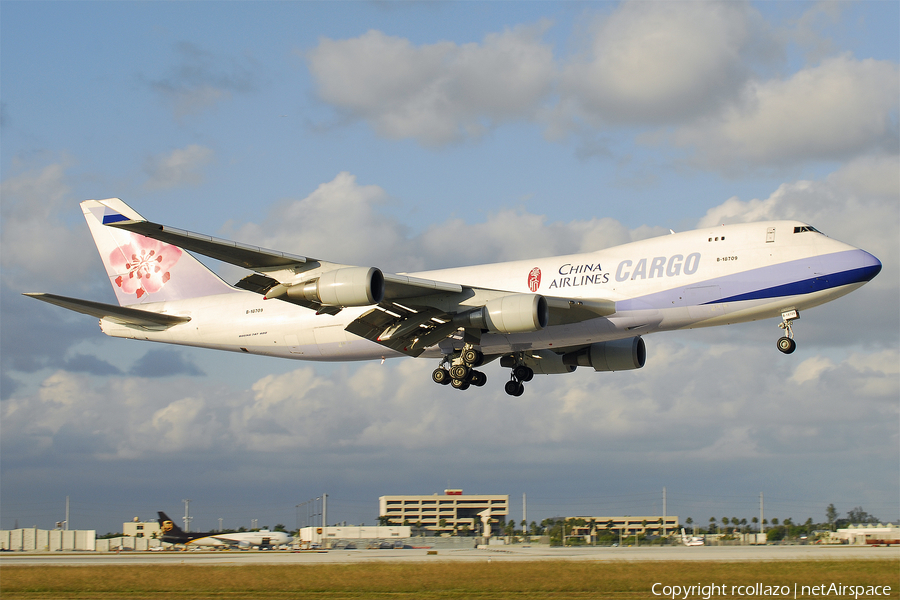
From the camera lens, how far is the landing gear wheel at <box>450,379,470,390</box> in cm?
3704

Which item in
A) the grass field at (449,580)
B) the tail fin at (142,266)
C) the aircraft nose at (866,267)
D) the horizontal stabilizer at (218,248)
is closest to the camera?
the grass field at (449,580)

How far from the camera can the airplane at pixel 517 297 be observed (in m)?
31.3

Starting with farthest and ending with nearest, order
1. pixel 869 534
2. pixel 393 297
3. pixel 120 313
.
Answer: pixel 869 534 → pixel 120 313 → pixel 393 297

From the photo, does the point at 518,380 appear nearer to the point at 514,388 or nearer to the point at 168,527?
the point at 514,388

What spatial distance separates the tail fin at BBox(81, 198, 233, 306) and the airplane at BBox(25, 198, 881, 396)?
111 inches

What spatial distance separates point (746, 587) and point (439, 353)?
18.0 meters

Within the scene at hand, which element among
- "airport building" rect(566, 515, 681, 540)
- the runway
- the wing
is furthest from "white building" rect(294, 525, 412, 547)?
the wing

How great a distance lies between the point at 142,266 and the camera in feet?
147

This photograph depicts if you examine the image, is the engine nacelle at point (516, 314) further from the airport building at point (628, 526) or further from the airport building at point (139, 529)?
the airport building at point (139, 529)

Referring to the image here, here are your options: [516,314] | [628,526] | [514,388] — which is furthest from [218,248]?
[628,526]

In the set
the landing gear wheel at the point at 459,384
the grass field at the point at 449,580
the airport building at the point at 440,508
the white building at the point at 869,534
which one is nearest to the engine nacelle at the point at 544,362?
the landing gear wheel at the point at 459,384

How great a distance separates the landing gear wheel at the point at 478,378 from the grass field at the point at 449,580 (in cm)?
884

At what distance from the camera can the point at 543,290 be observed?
35.0 metres

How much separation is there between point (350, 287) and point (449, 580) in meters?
10.9
